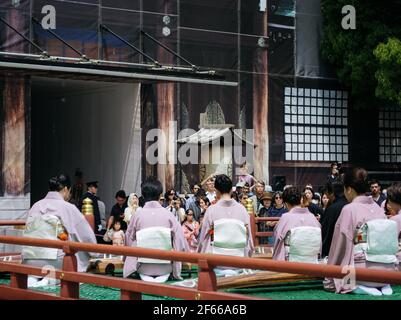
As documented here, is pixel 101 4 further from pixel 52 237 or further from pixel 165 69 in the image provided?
pixel 52 237

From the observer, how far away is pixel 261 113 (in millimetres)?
23125

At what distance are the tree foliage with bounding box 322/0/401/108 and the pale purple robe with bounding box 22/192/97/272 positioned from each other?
43.7 feet

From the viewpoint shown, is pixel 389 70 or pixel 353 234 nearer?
pixel 353 234

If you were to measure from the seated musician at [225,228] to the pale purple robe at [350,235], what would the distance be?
1.52 meters

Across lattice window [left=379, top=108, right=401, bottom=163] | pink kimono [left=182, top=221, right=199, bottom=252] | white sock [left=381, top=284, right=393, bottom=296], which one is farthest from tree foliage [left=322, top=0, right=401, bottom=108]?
white sock [left=381, top=284, right=393, bottom=296]

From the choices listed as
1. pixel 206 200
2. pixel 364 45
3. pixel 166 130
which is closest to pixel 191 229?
pixel 206 200

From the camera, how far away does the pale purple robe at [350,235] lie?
9.94 m

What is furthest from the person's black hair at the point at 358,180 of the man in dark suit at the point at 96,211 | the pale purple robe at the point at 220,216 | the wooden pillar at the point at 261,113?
the wooden pillar at the point at 261,113

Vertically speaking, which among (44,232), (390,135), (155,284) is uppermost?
(390,135)

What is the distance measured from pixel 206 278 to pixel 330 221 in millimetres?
4218

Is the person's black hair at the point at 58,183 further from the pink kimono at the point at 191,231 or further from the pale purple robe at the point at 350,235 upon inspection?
the pink kimono at the point at 191,231

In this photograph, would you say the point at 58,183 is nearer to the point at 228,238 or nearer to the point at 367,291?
the point at 228,238

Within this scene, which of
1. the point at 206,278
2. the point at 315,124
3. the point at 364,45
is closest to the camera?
the point at 206,278

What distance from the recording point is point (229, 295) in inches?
283
